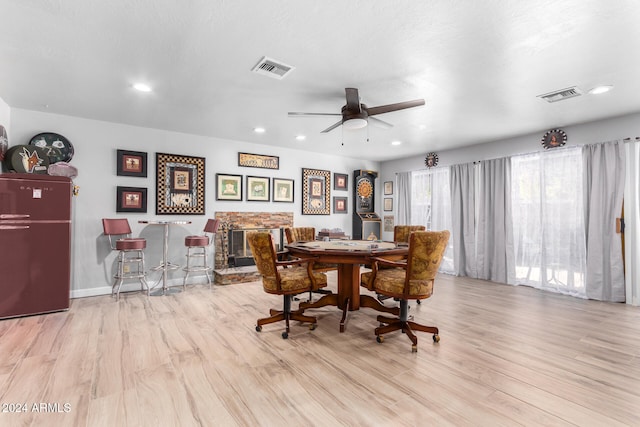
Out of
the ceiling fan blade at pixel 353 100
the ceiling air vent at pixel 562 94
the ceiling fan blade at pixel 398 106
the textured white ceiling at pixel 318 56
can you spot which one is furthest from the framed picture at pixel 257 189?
the ceiling air vent at pixel 562 94

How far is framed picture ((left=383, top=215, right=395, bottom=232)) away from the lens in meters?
7.54

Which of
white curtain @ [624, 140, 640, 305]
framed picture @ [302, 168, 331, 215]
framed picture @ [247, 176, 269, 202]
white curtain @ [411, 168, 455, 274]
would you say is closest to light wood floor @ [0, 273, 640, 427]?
white curtain @ [624, 140, 640, 305]

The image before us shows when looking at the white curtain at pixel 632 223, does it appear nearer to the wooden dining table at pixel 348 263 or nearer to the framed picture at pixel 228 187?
the wooden dining table at pixel 348 263

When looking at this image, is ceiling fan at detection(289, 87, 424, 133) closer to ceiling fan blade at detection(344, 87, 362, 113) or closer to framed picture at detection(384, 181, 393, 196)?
ceiling fan blade at detection(344, 87, 362, 113)

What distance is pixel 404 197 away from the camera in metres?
7.19

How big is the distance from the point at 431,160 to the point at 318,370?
551cm

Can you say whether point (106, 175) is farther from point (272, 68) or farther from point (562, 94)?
point (562, 94)

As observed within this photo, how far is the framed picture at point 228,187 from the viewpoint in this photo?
5.43 m

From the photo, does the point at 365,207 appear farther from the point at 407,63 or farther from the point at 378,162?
the point at 407,63

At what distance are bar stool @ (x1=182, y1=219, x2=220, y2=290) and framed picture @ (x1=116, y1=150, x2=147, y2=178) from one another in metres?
1.26

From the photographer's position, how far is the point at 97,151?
4.42m

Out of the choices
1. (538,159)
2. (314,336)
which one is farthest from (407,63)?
(538,159)

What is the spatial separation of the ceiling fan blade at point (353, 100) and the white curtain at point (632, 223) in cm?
395

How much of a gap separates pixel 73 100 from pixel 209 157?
2021 millimetres
